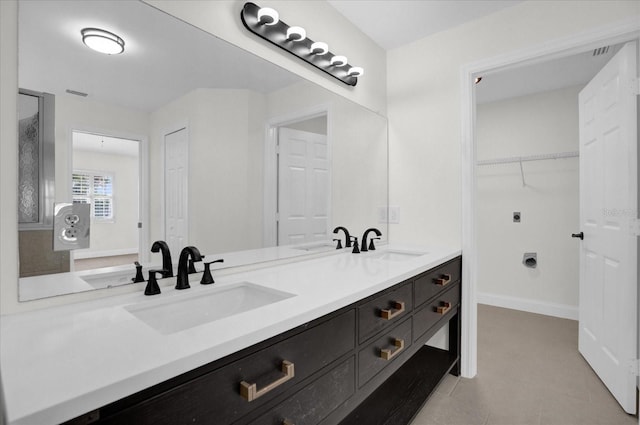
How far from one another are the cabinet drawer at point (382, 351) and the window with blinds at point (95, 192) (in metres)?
1.02

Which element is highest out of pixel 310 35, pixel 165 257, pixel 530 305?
pixel 310 35

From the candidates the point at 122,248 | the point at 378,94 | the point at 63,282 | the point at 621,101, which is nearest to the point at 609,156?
the point at 621,101

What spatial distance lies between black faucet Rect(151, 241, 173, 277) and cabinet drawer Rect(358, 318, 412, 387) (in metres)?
0.77

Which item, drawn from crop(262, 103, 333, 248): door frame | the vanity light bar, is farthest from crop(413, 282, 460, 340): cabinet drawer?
the vanity light bar

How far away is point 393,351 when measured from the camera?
132cm

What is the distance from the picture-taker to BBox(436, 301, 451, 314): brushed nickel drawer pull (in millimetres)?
1819

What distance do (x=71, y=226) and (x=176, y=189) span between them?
→ 1.32 ft

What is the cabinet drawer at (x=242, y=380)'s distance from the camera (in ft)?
2.02

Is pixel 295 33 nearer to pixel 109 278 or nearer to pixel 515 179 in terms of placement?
pixel 109 278

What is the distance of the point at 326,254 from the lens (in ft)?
6.72

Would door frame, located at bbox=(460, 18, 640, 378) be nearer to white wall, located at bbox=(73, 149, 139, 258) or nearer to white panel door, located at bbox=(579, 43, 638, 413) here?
white panel door, located at bbox=(579, 43, 638, 413)

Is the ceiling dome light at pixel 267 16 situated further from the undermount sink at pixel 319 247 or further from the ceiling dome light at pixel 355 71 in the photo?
the undermount sink at pixel 319 247

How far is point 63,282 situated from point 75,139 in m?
0.46

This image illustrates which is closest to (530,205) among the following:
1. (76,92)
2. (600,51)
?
(600,51)
